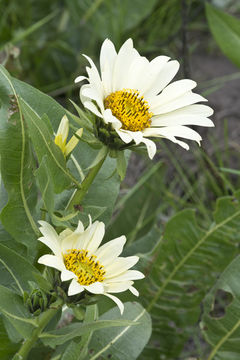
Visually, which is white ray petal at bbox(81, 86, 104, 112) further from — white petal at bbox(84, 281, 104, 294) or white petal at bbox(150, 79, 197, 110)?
white petal at bbox(84, 281, 104, 294)

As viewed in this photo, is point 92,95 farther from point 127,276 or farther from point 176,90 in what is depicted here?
point 127,276

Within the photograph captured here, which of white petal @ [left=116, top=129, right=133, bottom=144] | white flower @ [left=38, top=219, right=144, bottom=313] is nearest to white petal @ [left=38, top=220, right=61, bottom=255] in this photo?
white flower @ [left=38, top=219, right=144, bottom=313]

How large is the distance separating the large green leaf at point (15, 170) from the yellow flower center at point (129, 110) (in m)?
0.21

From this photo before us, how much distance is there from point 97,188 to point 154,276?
516 millimetres

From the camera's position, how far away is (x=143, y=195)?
2.29 metres

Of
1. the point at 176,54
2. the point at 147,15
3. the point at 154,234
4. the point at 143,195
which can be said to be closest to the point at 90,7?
the point at 147,15

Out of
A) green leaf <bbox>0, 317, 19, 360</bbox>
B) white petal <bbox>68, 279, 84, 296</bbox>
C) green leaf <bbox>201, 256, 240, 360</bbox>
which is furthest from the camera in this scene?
green leaf <bbox>201, 256, 240, 360</bbox>

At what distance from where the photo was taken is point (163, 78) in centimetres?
133

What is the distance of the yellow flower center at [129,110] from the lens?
47.4 inches

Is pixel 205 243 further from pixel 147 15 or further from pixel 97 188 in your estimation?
pixel 147 15

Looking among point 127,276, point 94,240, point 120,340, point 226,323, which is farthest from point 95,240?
point 226,323

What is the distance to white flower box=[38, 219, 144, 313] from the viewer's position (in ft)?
3.83

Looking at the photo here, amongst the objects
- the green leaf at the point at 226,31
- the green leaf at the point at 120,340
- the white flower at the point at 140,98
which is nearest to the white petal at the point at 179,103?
the white flower at the point at 140,98

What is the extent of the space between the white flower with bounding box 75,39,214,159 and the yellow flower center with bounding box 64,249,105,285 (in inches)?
9.9
